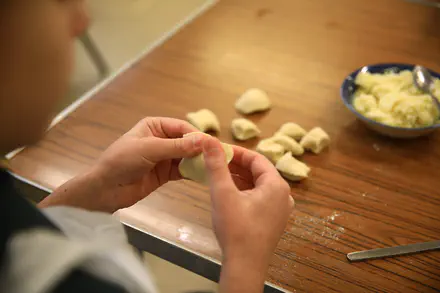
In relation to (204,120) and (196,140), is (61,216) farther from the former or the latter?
(204,120)

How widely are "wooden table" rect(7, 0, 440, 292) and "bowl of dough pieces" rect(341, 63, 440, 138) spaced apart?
0.05 meters

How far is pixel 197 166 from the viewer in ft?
2.36

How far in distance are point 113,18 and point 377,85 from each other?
2253 mm

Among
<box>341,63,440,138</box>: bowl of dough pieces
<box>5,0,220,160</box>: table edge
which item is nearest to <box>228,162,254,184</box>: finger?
<box>341,63,440,138</box>: bowl of dough pieces

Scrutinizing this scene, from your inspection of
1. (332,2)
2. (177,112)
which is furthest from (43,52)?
(332,2)

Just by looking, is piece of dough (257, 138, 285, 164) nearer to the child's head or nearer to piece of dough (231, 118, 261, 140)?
piece of dough (231, 118, 261, 140)

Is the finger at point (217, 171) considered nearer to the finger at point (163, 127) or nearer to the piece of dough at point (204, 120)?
the finger at point (163, 127)

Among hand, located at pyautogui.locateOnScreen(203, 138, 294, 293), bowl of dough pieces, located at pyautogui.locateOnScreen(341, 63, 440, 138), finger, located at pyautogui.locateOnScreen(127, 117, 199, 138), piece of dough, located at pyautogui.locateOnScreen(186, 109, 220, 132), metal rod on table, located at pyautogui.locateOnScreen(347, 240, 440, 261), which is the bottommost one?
metal rod on table, located at pyautogui.locateOnScreen(347, 240, 440, 261)

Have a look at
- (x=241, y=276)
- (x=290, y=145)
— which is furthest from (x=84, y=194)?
(x=290, y=145)

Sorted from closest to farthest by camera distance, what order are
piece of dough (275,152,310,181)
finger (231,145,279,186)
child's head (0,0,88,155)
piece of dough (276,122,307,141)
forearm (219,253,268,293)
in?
1. child's head (0,0,88,155)
2. forearm (219,253,268,293)
3. finger (231,145,279,186)
4. piece of dough (275,152,310,181)
5. piece of dough (276,122,307,141)

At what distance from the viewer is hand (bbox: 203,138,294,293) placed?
0.58m

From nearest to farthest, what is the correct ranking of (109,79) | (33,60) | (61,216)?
(33,60) → (61,216) → (109,79)

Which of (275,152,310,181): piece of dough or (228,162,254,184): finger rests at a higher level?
(228,162,254,184): finger

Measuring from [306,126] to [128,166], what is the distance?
18.2 inches
